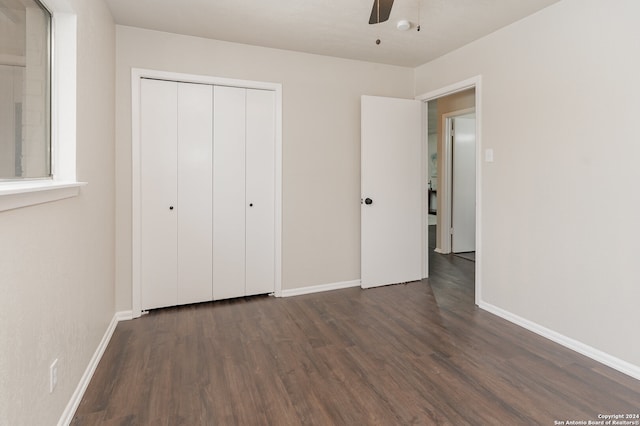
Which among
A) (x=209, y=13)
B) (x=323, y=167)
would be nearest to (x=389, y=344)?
(x=323, y=167)

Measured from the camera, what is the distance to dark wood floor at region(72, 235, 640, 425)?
175 cm

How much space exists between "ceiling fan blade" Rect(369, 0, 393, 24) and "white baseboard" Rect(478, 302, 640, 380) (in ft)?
8.19

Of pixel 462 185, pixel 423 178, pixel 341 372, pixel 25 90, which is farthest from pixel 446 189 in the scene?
pixel 25 90

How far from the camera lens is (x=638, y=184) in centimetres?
209

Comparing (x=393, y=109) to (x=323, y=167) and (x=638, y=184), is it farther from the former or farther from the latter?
(x=638, y=184)

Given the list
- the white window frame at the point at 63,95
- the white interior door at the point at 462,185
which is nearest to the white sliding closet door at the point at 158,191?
the white window frame at the point at 63,95

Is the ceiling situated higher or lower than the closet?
higher

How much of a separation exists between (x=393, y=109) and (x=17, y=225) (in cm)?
339

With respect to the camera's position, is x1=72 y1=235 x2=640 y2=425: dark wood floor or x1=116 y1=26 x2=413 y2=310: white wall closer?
x1=72 y1=235 x2=640 y2=425: dark wood floor

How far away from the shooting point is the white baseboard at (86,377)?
5.44ft

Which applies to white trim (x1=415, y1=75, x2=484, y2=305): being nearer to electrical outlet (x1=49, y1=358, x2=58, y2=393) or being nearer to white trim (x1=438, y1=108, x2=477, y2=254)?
white trim (x1=438, y1=108, x2=477, y2=254)

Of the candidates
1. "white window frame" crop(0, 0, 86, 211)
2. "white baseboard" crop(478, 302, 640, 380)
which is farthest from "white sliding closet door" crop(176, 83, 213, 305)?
"white baseboard" crop(478, 302, 640, 380)

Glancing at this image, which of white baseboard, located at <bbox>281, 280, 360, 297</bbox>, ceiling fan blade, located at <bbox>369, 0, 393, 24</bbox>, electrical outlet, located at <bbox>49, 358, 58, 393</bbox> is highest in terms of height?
ceiling fan blade, located at <bbox>369, 0, 393, 24</bbox>

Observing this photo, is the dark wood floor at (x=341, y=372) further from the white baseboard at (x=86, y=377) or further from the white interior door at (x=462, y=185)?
the white interior door at (x=462, y=185)
